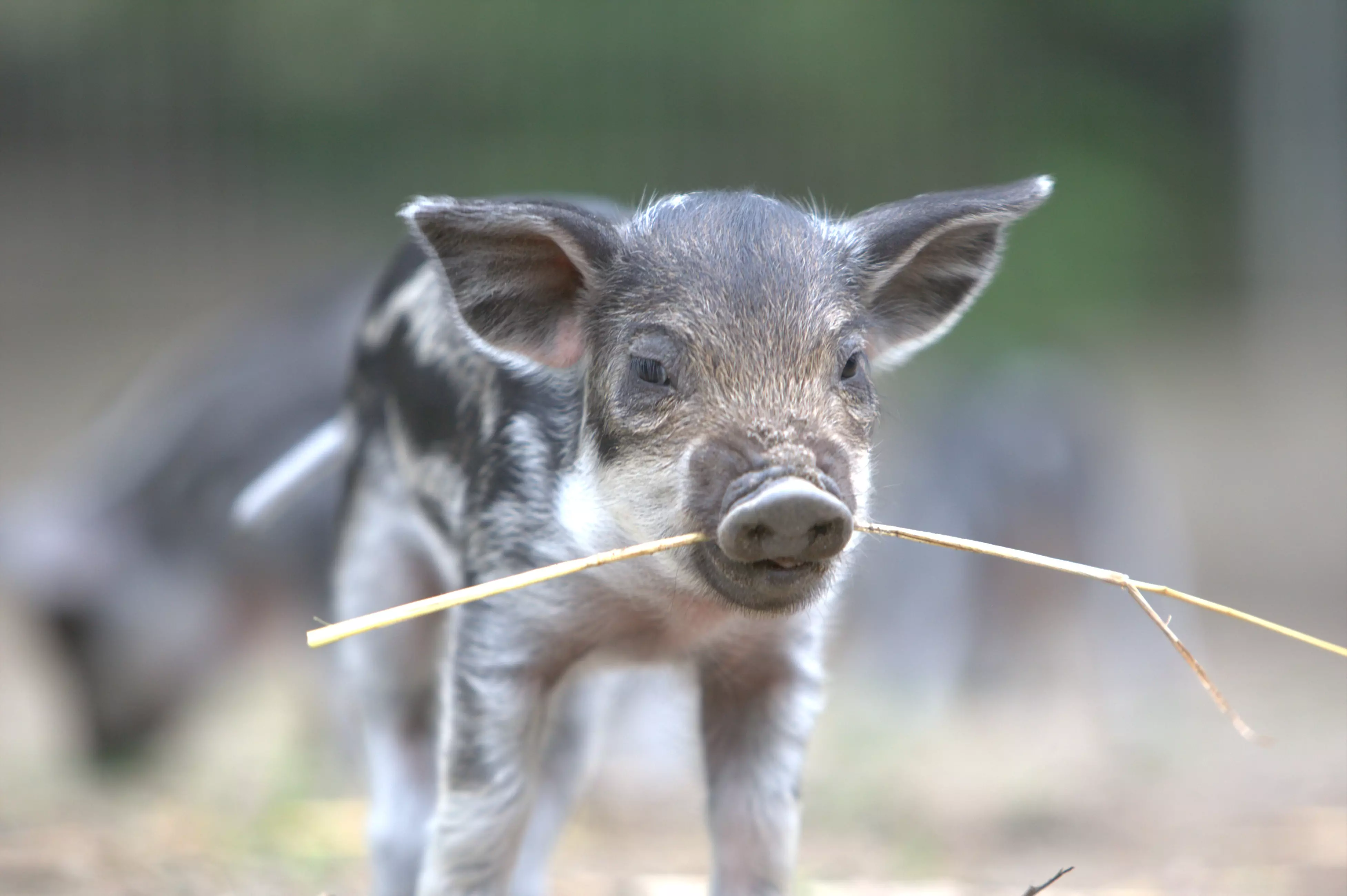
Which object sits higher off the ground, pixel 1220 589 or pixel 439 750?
pixel 439 750

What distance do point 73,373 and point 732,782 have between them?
10.1 meters

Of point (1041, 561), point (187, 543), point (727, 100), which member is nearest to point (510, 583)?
point (1041, 561)

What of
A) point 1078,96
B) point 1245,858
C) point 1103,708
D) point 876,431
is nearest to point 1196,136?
point 1078,96

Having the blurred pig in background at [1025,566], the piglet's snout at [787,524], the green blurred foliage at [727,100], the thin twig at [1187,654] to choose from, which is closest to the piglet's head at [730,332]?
the piglet's snout at [787,524]

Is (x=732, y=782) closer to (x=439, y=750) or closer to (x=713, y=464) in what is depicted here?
(x=439, y=750)

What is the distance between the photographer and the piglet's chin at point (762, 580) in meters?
3.06

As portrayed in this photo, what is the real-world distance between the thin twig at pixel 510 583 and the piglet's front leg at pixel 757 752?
526mm

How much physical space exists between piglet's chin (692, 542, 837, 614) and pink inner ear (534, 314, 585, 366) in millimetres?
648

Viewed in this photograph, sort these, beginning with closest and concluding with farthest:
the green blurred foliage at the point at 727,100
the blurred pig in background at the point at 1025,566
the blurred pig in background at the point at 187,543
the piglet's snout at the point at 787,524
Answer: the piglet's snout at the point at 787,524 < the blurred pig in background at the point at 187,543 < the blurred pig in background at the point at 1025,566 < the green blurred foliage at the point at 727,100

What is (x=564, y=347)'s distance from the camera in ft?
12.0

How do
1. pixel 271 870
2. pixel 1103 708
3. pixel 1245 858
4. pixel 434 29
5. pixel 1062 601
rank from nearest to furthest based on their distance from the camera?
pixel 271 870, pixel 1245 858, pixel 1103 708, pixel 1062 601, pixel 434 29

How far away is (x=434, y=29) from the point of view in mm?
11820

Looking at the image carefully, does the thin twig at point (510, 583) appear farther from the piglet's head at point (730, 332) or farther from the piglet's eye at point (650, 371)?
the piglet's eye at point (650, 371)

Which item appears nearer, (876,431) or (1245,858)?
(876,431)
